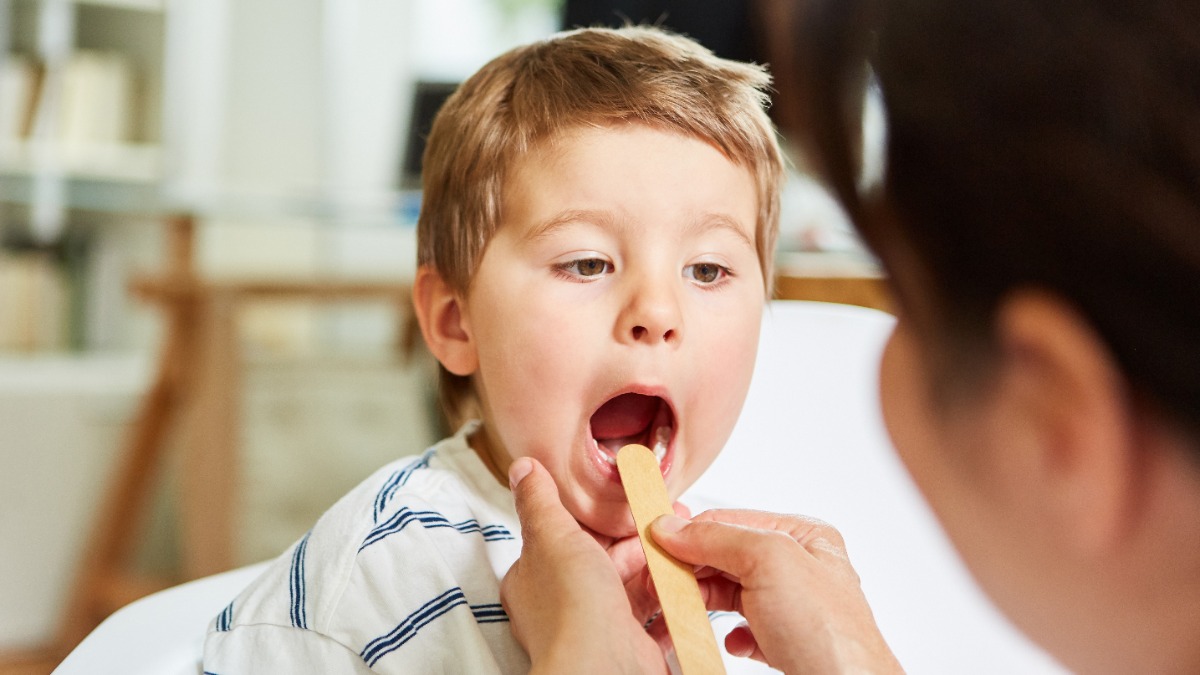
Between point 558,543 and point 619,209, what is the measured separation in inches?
5.4

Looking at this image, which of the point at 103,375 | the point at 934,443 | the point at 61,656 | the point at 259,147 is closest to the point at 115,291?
the point at 103,375

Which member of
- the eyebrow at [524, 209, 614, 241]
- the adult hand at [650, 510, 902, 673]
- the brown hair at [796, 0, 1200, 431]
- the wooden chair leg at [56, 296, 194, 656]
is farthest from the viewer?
the wooden chair leg at [56, 296, 194, 656]

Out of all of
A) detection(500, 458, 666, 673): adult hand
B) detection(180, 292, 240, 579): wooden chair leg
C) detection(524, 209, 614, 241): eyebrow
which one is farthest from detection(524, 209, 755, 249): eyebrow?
detection(180, 292, 240, 579): wooden chair leg

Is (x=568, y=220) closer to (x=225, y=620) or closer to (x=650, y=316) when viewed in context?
(x=650, y=316)

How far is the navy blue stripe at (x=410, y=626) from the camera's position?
1.23 ft

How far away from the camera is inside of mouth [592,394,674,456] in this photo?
1.39 ft

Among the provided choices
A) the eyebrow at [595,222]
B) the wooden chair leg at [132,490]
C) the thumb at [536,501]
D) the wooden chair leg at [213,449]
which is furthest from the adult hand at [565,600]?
the wooden chair leg at [132,490]

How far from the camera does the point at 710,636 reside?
0.31 metres

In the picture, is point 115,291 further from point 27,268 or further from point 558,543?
point 558,543

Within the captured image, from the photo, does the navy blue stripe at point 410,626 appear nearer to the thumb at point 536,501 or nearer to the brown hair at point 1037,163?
the thumb at point 536,501

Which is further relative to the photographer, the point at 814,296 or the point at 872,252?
the point at 814,296

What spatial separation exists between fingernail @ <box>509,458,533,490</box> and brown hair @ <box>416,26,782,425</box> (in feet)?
0.31

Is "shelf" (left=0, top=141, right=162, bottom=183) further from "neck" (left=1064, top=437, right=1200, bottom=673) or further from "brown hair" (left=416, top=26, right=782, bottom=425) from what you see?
"neck" (left=1064, top=437, right=1200, bottom=673)

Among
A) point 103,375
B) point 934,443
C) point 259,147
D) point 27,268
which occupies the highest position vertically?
point 934,443
